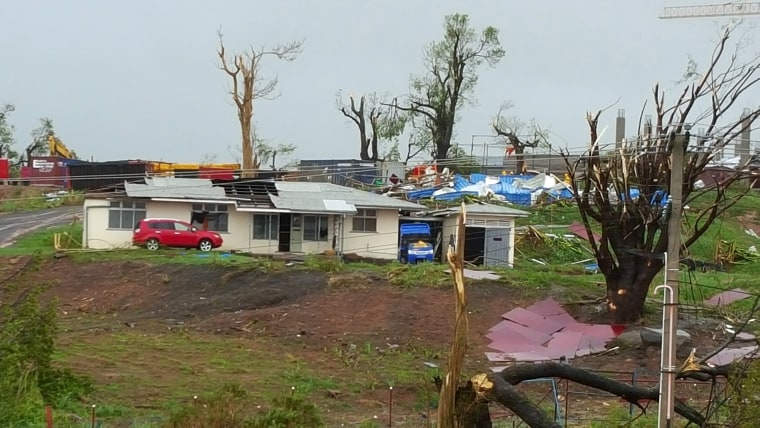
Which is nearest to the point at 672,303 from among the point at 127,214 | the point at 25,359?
the point at 25,359

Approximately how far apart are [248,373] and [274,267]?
1110 centimetres

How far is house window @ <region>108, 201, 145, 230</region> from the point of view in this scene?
38.2 m

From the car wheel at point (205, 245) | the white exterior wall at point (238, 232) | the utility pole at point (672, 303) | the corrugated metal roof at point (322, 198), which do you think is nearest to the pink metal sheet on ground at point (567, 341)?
the utility pole at point (672, 303)

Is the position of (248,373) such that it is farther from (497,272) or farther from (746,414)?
(746,414)

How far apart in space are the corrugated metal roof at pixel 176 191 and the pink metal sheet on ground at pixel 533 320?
55.4 feet

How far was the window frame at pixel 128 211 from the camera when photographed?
125 feet

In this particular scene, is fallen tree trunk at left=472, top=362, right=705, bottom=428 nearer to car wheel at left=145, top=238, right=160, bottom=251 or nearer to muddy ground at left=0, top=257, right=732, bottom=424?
muddy ground at left=0, top=257, right=732, bottom=424

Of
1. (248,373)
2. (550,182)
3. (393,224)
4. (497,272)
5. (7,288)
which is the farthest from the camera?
(550,182)

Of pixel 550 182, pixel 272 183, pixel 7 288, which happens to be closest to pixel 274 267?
pixel 272 183

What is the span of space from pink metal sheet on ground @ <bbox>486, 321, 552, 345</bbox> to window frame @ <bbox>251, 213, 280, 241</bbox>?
53.5ft

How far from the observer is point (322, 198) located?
40.6 m

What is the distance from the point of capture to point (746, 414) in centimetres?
699

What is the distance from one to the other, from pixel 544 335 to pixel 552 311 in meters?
1.79

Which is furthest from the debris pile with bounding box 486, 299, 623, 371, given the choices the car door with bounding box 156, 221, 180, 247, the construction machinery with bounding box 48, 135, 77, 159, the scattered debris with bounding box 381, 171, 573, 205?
the construction machinery with bounding box 48, 135, 77, 159
